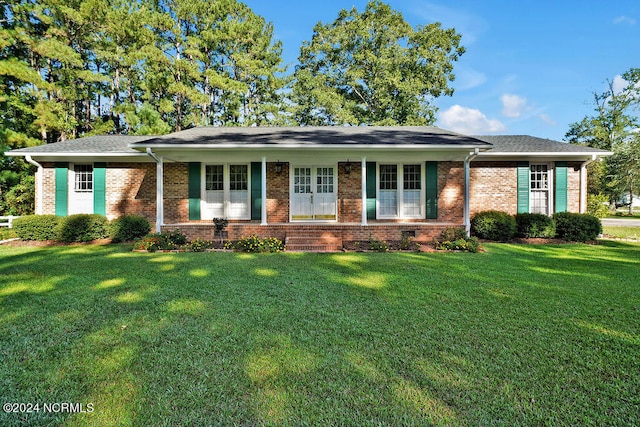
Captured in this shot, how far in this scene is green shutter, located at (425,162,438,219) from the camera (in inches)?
398

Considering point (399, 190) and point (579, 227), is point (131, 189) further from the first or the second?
point (579, 227)

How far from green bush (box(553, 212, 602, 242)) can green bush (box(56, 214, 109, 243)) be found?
1460 centimetres

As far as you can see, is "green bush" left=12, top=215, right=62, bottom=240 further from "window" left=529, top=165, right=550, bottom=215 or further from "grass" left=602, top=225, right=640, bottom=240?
"grass" left=602, top=225, right=640, bottom=240

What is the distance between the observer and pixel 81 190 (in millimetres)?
10570

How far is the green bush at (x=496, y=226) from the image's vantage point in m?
9.41

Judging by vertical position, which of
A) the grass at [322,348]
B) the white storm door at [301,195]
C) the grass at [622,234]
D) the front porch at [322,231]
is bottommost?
the grass at [322,348]

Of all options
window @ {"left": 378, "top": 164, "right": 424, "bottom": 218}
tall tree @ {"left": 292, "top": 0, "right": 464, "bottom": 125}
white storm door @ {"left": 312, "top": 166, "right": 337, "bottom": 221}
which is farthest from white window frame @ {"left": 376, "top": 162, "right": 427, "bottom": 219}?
tall tree @ {"left": 292, "top": 0, "right": 464, "bottom": 125}

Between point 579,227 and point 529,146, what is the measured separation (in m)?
3.27

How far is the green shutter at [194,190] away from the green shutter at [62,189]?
4438 millimetres

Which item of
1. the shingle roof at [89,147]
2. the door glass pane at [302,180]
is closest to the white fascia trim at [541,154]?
the door glass pane at [302,180]

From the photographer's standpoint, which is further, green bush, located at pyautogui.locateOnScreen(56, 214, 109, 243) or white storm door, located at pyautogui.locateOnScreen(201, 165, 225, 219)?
white storm door, located at pyautogui.locateOnScreen(201, 165, 225, 219)

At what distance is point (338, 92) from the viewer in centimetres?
2408

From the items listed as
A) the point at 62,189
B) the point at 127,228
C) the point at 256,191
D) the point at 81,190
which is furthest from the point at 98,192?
the point at 256,191

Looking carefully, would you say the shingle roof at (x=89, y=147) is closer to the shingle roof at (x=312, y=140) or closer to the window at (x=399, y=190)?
the shingle roof at (x=312, y=140)
